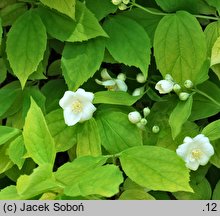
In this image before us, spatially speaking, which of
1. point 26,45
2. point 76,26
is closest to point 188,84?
point 76,26

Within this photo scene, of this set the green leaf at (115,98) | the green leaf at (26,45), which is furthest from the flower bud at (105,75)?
the green leaf at (26,45)

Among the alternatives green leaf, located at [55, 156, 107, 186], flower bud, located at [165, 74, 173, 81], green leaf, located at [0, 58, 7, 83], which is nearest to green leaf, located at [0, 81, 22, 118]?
green leaf, located at [0, 58, 7, 83]

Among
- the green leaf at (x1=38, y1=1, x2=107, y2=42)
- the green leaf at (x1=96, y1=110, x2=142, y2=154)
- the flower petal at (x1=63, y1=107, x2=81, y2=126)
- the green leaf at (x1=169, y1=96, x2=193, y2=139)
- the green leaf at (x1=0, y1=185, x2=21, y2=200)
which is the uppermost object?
the green leaf at (x1=38, y1=1, x2=107, y2=42)

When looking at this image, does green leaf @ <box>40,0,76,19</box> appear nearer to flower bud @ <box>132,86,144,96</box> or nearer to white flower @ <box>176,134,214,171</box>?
flower bud @ <box>132,86,144,96</box>

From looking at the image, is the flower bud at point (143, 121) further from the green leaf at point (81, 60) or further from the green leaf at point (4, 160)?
the green leaf at point (4, 160)

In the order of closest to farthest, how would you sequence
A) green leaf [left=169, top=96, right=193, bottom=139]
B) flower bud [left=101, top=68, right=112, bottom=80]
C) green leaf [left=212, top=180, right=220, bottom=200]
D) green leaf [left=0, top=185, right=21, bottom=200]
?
green leaf [left=0, top=185, right=21, bottom=200] → green leaf [left=169, top=96, right=193, bottom=139] → green leaf [left=212, top=180, right=220, bottom=200] → flower bud [left=101, top=68, right=112, bottom=80]

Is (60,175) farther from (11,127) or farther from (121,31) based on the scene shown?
(121,31)

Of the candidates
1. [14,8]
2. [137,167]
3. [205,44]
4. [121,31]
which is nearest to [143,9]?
[121,31]
